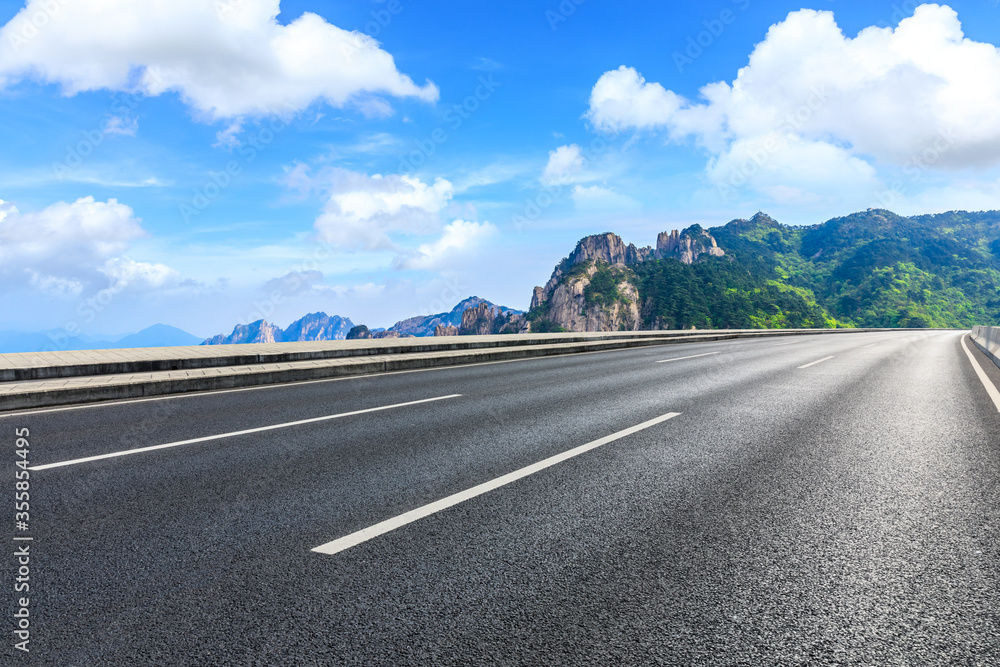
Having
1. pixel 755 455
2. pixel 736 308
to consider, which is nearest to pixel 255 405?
pixel 755 455

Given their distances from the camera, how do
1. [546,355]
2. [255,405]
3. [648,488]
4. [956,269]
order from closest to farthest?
[648,488]
[255,405]
[546,355]
[956,269]

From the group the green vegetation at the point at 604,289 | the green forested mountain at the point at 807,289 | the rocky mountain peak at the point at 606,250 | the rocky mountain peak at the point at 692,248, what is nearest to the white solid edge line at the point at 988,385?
the green forested mountain at the point at 807,289

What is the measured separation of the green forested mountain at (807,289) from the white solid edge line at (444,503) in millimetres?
103165

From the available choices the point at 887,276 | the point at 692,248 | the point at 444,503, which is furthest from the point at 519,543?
the point at 692,248

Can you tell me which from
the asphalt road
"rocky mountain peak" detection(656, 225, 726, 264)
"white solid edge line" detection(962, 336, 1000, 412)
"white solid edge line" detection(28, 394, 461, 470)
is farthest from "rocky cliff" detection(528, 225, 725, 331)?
the asphalt road

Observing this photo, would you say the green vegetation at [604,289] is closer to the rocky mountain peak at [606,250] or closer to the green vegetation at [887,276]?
the rocky mountain peak at [606,250]

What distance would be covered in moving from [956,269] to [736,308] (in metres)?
88.5

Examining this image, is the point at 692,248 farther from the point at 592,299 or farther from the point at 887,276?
the point at 592,299

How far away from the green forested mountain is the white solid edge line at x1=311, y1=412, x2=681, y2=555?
103 metres

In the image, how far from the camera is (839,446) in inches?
219

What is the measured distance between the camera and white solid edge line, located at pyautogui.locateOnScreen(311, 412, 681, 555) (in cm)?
313

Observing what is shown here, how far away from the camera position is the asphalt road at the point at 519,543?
7.27 ft

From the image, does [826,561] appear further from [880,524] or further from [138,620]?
[138,620]

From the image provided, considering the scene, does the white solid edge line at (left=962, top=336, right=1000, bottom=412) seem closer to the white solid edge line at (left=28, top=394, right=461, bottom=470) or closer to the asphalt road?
the asphalt road
